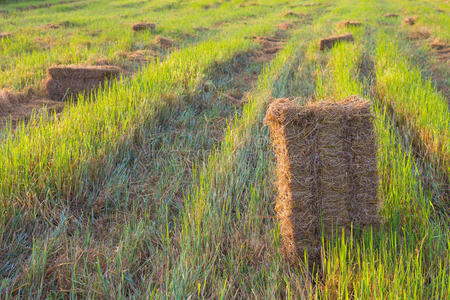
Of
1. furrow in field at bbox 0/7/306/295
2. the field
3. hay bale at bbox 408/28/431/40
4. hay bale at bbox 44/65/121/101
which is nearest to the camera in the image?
the field

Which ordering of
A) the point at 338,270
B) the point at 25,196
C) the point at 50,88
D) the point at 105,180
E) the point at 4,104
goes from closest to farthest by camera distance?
the point at 338,270
the point at 25,196
the point at 105,180
the point at 4,104
the point at 50,88

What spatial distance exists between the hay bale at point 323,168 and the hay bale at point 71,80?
3.38 meters

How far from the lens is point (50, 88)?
4492mm

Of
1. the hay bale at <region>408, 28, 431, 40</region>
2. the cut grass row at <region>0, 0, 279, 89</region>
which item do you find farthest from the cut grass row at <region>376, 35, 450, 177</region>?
the hay bale at <region>408, 28, 431, 40</region>

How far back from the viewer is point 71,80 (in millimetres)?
4484

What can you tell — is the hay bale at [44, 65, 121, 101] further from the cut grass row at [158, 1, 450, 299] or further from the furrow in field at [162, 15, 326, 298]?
the cut grass row at [158, 1, 450, 299]

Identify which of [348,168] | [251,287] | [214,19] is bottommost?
[251,287]

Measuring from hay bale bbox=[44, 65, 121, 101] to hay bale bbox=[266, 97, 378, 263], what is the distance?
3385 millimetres

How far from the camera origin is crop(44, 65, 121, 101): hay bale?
4441 millimetres

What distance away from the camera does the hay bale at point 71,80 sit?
4.44 meters

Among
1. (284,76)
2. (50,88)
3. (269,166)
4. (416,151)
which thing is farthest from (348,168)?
(50,88)

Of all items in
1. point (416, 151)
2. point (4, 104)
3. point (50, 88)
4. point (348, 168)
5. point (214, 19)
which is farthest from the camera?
point (214, 19)

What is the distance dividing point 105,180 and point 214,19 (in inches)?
493

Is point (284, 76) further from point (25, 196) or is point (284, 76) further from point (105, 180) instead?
point (25, 196)
